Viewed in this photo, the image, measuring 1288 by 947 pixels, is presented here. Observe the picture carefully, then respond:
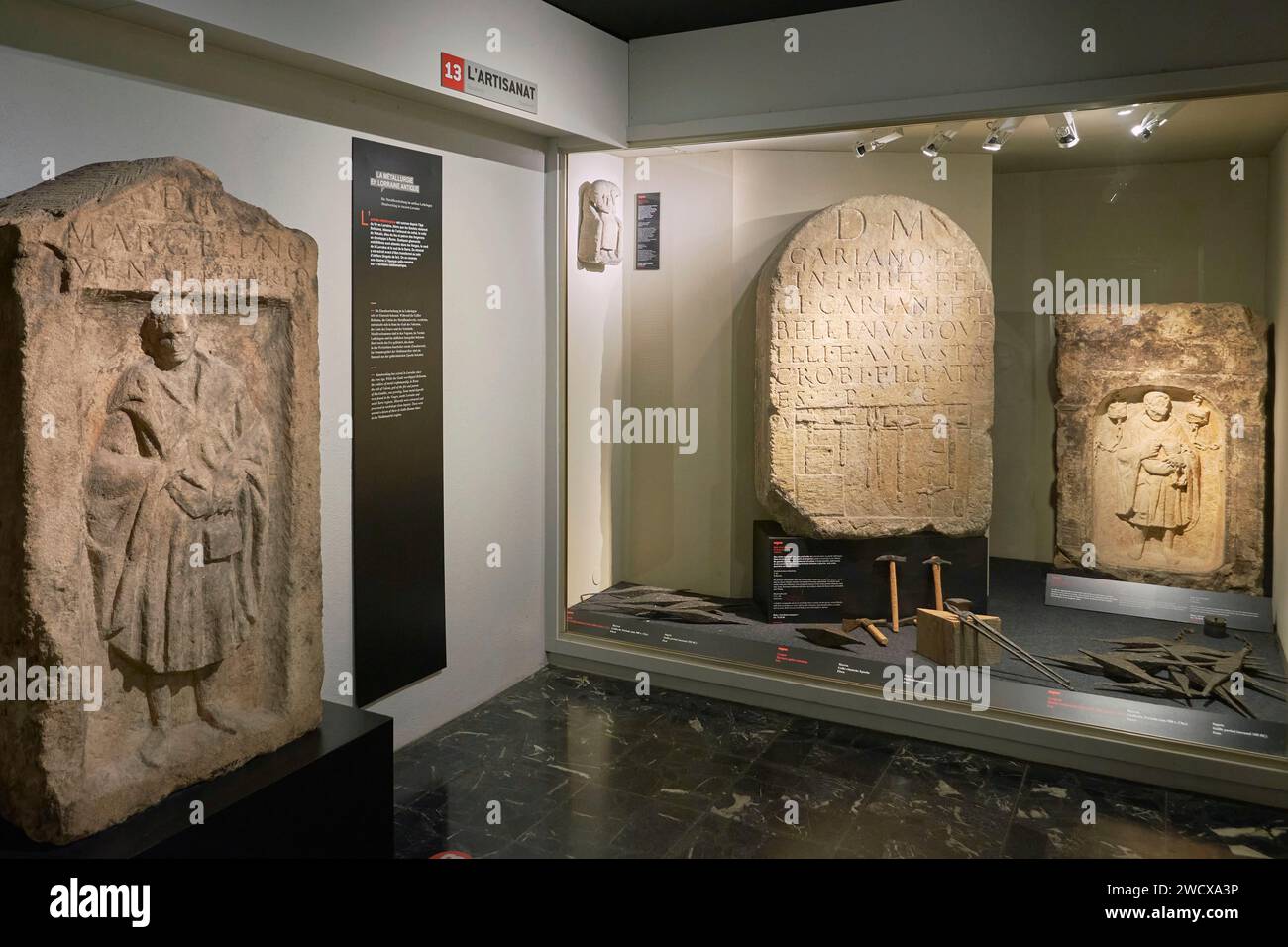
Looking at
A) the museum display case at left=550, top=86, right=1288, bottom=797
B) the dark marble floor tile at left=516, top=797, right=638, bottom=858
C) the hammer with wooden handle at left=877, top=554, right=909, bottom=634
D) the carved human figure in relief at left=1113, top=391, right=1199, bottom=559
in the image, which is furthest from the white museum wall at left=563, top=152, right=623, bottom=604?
the carved human figure in relief at left=1113, top=391, right=1199, bottom=559

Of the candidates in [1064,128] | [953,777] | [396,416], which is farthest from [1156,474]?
[396,416]

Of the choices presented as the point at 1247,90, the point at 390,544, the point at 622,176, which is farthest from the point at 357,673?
the point at 1247,90

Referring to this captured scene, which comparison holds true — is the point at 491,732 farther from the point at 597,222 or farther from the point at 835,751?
the point at 597,222

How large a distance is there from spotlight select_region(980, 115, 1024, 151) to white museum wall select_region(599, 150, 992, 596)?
793 mm

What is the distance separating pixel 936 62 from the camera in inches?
172

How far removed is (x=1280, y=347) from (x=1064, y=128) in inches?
50.8

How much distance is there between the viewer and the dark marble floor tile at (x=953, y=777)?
3887 millimetres

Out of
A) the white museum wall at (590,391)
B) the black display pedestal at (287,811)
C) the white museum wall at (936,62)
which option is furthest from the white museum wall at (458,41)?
the black display pedestal at (287,811)

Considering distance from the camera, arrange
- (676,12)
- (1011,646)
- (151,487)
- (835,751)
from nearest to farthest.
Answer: (151,487) → (835,751) → (1011,646) → (676,12)

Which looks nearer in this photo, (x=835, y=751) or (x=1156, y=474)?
(x=835, y=751)

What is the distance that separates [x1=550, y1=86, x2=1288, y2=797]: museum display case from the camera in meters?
4.14

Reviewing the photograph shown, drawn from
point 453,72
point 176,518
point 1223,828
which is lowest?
point 1223,828

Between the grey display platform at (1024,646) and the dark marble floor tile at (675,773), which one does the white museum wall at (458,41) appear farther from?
the dark marble floor tile at (675,773)

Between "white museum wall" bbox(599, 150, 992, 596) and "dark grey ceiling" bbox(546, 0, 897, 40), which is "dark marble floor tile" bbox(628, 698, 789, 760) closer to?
"white museum wall" bbox(599, 150, 992, 596)
